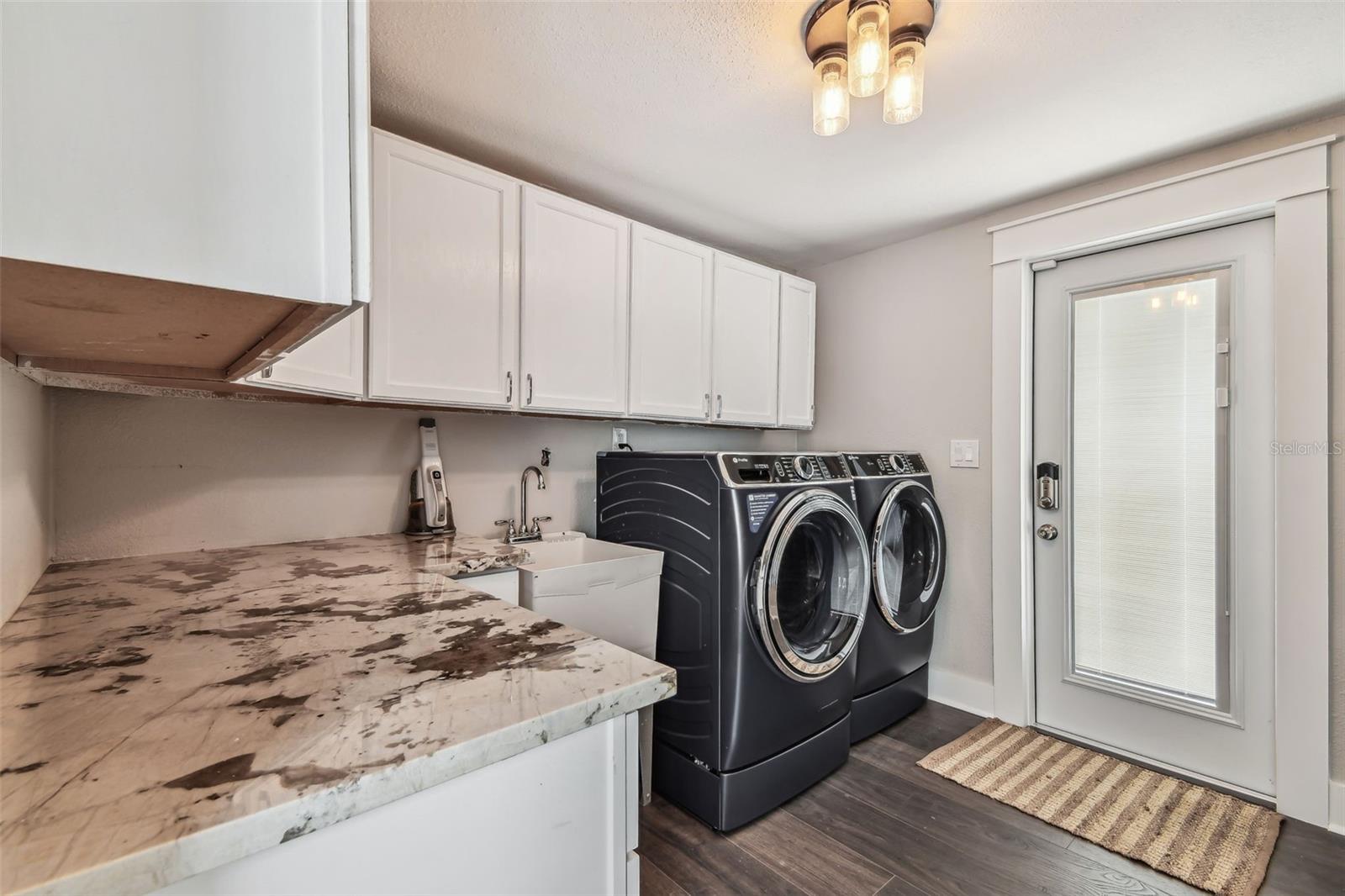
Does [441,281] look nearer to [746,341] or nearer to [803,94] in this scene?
[803,94]

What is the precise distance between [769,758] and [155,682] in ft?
5.75

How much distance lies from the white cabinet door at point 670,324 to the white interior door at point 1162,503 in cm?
152

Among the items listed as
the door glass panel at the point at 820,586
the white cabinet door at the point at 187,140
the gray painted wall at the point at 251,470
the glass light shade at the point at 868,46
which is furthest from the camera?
the door glass panel at the point at 820,586

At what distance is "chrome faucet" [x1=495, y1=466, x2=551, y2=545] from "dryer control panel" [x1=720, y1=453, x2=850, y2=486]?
0.91m

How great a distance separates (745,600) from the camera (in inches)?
73.3

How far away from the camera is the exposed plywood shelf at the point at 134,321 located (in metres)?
0.51

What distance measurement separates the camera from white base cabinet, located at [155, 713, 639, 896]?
504 mm

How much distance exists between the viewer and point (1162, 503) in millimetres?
2254

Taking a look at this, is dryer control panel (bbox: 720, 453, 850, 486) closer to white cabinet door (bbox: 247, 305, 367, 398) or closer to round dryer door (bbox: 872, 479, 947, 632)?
round dryer door (bbox: 872, 479, 947, 632)

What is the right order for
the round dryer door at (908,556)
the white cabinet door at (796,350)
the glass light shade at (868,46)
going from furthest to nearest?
the white cabinet door at (796,350), the round dryer door at (908,556), the glass light shade at (868,46)

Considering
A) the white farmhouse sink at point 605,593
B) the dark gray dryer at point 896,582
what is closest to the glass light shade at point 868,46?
the dark gray dryer at point 896,582

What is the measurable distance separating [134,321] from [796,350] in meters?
2.87

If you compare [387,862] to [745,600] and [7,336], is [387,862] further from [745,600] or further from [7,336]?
[745,600]

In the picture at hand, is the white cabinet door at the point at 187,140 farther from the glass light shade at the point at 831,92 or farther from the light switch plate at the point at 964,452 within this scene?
the light switch plate at the point at 964,452
